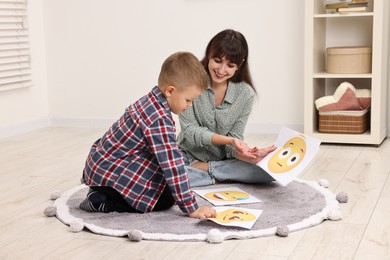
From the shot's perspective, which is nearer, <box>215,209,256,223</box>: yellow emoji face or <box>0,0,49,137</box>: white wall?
<box>215,209,256,223</box>: yellow emoji face

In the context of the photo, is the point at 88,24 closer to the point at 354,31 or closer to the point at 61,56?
the point at 61,56

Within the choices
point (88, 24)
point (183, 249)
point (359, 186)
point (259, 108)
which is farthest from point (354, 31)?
point (183, 249)

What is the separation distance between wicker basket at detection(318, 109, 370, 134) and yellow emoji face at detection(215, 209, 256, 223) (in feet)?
4.22

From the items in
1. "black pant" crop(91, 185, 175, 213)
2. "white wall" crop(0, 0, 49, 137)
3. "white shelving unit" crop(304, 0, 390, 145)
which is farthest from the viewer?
"white wall" crop(0, 0, 49, 137)

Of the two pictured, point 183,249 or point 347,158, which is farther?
point 347,158

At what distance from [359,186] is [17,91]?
200 cm

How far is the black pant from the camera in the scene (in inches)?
73.0

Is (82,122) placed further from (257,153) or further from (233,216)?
(233,216)

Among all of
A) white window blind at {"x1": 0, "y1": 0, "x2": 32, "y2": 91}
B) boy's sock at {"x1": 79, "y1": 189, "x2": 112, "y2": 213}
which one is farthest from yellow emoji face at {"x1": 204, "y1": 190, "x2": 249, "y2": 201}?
white window blind at {"x1": 0, "y1": 0, "x2": 32, "y2": 91}

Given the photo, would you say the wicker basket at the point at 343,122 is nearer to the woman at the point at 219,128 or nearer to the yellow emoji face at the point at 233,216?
the woman at the point at 219,128

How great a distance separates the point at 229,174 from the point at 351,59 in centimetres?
106

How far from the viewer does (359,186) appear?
2199mm

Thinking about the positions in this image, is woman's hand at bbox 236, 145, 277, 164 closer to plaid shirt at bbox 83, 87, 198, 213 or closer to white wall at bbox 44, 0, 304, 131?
plaid shirt at bbox 83, 87, 198, 213

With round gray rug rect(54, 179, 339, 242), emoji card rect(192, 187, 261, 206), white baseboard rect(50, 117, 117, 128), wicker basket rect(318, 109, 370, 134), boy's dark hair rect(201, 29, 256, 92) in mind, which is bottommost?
round gray rug rect(54, 179, 339, 242)
